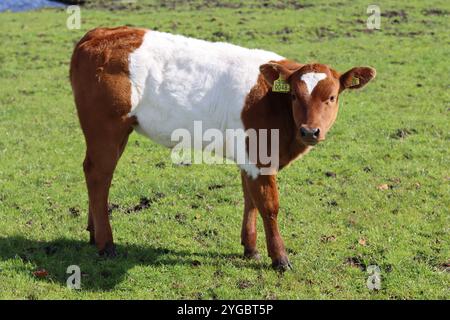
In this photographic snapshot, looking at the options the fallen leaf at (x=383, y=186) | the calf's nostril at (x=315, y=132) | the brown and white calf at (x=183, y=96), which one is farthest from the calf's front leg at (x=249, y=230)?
the fallen leaf at (x=383, y=186)

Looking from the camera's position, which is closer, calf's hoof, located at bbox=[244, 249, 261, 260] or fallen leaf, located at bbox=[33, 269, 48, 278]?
fallen leaf, located at bbox=[33, 269, 48, 278]

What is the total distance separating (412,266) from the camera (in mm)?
6969

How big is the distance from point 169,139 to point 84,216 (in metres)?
2.16

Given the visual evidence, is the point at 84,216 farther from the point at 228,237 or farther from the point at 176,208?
the point at 228,237

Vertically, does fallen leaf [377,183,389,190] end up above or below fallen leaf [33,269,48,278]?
above

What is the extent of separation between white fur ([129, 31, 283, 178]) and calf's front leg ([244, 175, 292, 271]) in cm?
13

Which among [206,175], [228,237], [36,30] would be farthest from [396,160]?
[36,30]

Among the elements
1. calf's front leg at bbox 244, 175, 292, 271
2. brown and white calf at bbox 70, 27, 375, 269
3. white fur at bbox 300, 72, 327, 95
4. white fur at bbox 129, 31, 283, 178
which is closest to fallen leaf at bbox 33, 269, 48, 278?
brown and white calf at bbox 70, 27, 375, 269

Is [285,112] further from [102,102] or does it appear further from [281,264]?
[102,102]

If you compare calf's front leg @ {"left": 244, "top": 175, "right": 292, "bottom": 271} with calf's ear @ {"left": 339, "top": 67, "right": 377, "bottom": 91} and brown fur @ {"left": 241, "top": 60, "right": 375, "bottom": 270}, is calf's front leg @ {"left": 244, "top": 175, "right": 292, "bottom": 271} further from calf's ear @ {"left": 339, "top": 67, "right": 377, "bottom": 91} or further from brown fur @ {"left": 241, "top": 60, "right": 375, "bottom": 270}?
calf's ear @ {"left": 339, "top": 67, "right": 377, "bottom": 91}

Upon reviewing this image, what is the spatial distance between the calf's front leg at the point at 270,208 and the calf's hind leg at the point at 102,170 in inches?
57.3

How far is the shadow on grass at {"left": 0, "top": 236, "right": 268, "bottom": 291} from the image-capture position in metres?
6.71

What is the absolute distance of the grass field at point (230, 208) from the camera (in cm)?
662

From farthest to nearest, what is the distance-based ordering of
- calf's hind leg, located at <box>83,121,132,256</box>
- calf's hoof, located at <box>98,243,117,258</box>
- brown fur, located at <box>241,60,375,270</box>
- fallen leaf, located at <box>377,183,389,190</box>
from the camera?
fallen leaf, located at <box>377,183,389,190</box> → calf's hoof, located at <box>98,243,117,258</box> → calf's hind leg, located at <box>83,121,132,256</box> → brown fur, located at <box>241,60,375,270</box>
